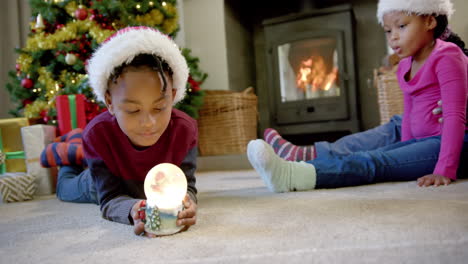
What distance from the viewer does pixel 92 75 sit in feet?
2.88

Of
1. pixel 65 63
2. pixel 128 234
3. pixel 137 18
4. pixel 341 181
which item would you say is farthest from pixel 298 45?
pixel 128 234

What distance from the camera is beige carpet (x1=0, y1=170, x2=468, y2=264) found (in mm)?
558

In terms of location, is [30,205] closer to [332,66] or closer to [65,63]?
[65,63]

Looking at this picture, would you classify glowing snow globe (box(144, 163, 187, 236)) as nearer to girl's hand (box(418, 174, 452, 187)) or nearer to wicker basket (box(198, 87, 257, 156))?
girl's hand (box(418, 174, 452, 187))

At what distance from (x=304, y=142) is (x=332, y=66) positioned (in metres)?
0.65

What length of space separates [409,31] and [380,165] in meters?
0.44

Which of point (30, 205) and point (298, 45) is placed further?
point (298, 45)

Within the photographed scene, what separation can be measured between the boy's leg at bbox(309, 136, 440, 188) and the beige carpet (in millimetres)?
99

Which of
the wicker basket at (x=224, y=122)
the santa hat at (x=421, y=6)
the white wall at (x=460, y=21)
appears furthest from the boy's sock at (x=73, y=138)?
the white wall at (x=460, y=21)

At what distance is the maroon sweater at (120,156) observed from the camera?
916mm

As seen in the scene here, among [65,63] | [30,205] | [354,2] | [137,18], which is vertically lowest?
[30,205]

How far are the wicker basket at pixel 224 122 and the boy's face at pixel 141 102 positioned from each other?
168cm

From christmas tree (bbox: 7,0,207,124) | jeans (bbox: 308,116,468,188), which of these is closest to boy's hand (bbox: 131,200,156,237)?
jeans (bbox: 308,116,468,188)

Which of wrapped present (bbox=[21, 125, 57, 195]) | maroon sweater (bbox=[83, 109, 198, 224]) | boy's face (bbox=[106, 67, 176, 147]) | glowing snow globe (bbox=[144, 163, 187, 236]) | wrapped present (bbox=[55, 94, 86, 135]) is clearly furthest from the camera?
wrapped present (bbox=[55, 94, 86, 135])
